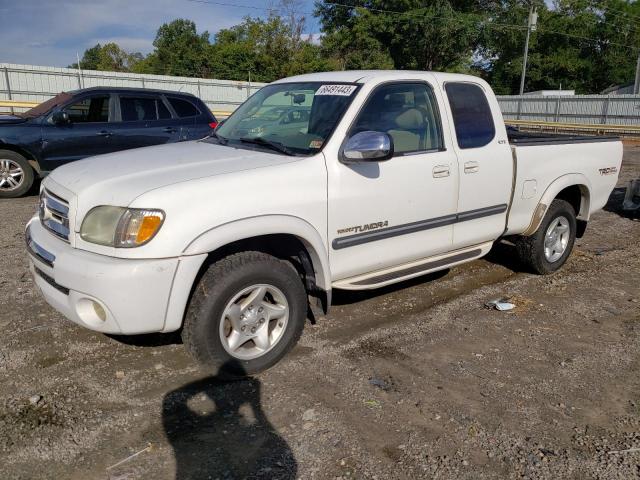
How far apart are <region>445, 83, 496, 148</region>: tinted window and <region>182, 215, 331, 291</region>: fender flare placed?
5.26 ft

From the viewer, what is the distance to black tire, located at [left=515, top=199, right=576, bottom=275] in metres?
5.44

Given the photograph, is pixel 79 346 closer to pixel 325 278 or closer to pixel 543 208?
pixel 325 278

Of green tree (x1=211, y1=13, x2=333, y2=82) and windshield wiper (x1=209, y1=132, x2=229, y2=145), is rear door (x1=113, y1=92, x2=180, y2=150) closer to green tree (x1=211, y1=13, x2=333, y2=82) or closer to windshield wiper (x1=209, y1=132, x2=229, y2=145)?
windshield wiper (x1=209, y1=132, x2=229, y2=145)

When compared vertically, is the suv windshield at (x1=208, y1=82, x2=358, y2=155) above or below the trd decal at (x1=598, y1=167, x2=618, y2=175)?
above

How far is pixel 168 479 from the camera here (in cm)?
263

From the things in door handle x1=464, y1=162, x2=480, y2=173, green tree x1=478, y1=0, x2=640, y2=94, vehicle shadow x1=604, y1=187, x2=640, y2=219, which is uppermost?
green tree x1=478, y1=0, x2=640, y2=94

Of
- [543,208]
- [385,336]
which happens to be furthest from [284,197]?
[543,208]

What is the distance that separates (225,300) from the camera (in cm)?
330

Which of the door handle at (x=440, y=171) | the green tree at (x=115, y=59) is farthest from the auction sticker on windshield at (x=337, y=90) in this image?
the green tree at (x=115, y=59)

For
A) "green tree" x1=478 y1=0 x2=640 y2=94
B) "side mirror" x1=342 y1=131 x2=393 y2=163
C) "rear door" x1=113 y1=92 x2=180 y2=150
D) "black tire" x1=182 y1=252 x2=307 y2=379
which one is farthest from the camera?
"green tree" x1=478 y1=0 x2=640 y2=94

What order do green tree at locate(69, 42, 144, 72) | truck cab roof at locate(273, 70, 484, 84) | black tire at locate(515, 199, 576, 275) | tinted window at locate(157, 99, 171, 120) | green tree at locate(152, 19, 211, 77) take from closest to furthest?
1. truck cab roof at locate(273, 70, 484, 84)
2. black tire at locate(515, 199, 576, 275)
3. tinted window at locate(157, 99, 171, 120)
4. green tree at locate(152, 19, 211, 77)
5. green tree at locate(69, 42, 144, 72)

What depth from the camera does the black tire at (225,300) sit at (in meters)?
3.25

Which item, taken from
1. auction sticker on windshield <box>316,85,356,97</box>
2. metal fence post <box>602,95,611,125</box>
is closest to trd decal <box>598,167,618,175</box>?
auction sticker on windshield <box>316,85,356,97</box>

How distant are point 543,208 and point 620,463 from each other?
9.51 ft
